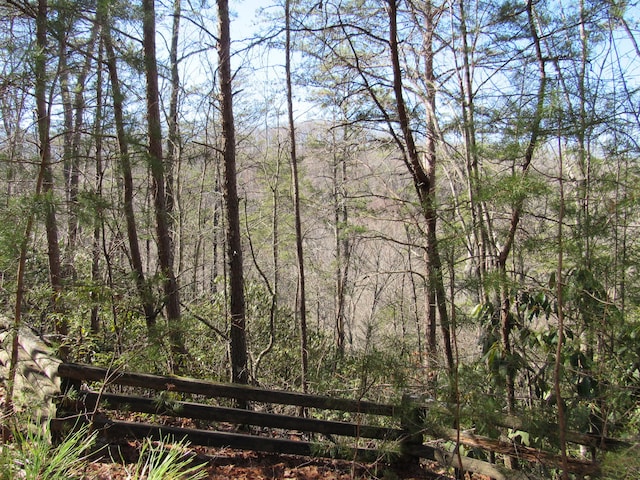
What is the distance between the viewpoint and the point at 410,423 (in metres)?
3.74

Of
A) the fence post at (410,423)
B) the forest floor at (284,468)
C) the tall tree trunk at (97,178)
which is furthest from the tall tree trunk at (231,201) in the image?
the fence post at (410,423)

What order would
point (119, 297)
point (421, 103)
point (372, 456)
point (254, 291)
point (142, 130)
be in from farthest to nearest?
point (254, 291)
point (421, 103)
point (142, 130)
point (119, 297)
point (372, 456)

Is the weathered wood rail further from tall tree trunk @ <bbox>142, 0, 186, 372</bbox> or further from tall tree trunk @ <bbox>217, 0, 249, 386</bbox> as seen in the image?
tall tree trunk @ <bbox>217, 0, 249, 386</bbox>

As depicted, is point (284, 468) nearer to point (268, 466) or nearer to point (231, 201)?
point (268, 466)

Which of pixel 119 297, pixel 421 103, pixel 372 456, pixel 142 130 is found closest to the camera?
pixel 372 456

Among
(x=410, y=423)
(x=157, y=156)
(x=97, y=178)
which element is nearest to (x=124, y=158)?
(x=157, y=156)

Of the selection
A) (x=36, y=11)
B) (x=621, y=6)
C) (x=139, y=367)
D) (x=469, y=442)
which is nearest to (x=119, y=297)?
(x=139, y=367)

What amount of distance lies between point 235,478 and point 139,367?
137 cm

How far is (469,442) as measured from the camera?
12.1ft

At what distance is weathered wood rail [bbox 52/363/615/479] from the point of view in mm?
3646

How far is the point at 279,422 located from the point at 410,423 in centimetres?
115

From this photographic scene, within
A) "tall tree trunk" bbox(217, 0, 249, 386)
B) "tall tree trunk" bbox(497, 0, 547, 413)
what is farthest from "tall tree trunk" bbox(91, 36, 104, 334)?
"tall tree trunk" bbox(497, 0, 547, 413)

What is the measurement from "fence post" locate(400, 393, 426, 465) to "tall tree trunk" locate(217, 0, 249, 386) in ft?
7.51

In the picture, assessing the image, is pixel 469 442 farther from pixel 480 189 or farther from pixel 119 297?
pixel 119 297
